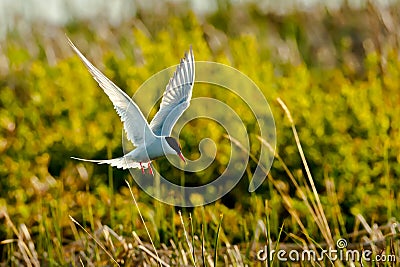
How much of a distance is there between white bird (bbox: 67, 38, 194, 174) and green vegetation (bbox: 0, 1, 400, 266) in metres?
0.75

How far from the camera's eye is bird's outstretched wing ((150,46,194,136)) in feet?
6.77

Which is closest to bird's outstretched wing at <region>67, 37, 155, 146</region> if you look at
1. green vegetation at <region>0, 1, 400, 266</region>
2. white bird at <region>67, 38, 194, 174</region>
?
white bird at <region>67, 38, 194, 174</region>

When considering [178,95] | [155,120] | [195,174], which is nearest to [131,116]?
[155,120]

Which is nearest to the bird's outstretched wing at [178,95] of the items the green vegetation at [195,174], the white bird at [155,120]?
the white bird at [155,120]

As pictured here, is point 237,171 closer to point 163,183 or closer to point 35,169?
point 163,183

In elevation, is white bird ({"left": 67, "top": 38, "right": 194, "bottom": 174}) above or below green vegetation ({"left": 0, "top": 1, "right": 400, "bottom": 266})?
above

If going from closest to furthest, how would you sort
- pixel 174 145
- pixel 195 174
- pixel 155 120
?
pixel 174 145 → pixel 155 120 → pixel 195 174

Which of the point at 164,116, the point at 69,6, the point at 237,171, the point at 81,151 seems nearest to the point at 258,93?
the point at 237,171

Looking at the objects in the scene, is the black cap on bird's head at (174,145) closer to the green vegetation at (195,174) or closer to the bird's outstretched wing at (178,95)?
the bird's outstretched wing at (178,95)

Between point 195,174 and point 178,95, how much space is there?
67.8 inches

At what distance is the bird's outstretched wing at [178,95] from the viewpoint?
Result: 206cm

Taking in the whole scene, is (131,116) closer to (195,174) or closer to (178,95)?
(178,95)

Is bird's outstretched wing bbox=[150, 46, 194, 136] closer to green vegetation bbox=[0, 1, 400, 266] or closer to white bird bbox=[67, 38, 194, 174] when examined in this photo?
white bird bbox=[67, 38, 194, 174]

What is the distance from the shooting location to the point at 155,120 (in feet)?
6.77
